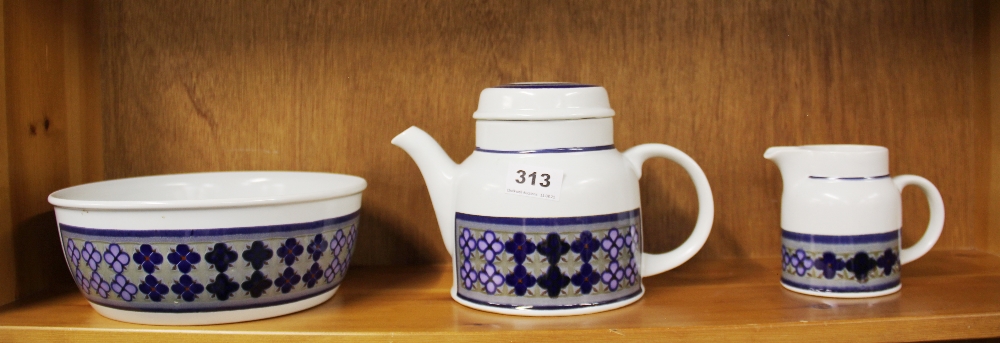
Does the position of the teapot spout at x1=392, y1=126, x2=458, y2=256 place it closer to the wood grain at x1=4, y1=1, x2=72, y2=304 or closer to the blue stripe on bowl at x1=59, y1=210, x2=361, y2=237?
the blue stripe on bowl at x1=59, y1=210, x2=361, y2=237

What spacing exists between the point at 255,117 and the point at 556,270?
390mm

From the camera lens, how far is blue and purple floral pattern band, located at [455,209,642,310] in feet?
2.13

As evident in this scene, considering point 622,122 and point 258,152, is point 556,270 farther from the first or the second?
point 258,152

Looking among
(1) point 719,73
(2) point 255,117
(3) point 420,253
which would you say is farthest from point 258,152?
(1) point 719,73

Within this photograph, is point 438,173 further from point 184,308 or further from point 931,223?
point 931,223

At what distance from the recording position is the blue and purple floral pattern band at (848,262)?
0.70m

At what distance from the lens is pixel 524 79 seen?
848 millimetres

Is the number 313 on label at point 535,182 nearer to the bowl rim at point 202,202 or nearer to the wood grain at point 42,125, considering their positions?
the bowl rim at point 202,202

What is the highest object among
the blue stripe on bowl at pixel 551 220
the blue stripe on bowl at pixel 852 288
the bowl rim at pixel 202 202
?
the bowl rim at pixel 202 202

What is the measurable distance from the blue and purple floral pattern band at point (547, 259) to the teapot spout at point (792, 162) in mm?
158

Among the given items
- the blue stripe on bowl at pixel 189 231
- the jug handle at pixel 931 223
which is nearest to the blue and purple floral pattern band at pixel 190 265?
the blue stripe on bowl at pixel 189 231

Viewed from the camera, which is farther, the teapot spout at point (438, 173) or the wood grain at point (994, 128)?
the wood grain at point (994, 128)

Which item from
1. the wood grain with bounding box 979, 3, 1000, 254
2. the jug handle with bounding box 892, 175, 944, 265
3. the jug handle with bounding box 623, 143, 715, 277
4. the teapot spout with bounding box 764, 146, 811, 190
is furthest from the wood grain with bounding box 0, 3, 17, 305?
the wood grain with bounding box 979, 3, 1000, 254

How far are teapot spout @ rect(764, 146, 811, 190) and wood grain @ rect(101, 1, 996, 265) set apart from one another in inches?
5.0
